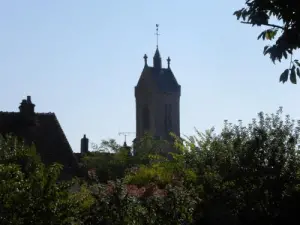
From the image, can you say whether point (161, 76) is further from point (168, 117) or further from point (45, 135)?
point (45, 135)

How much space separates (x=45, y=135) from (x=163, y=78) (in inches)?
2363

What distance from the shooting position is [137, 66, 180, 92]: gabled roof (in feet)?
308

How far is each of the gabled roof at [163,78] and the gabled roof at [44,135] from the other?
58.1 metres

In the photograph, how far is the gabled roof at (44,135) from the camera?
113 feet

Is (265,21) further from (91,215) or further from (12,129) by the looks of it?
(12,129)

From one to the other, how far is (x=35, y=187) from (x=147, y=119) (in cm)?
8283

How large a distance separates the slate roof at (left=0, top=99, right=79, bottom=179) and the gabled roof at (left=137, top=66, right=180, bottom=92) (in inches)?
2289

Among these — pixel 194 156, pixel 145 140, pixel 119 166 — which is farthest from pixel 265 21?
pixel 145 140

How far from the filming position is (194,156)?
1873 centimetres

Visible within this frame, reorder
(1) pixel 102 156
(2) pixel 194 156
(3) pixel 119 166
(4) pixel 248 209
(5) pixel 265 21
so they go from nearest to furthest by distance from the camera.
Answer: (5) pixel 265 21 → (4) pixel 248 209 → (2) pixel 194 156 → (3) pixel 119 166 → (1) pixel 102 156

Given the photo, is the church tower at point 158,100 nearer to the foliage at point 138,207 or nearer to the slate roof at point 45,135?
the slate roof at point 45,135

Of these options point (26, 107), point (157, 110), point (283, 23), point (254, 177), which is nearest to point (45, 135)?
point (26, 107)

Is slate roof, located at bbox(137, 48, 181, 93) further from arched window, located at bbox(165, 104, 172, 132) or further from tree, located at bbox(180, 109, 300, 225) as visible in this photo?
tree, located at bbox(180, 109, 300, 225)

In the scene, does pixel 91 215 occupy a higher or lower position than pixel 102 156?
lower
